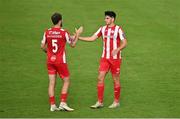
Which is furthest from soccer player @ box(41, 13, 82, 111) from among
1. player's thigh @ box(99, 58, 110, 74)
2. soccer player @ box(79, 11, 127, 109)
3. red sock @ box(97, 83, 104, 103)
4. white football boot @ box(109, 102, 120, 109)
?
white football boot @ box(109, 102, 120, 109)

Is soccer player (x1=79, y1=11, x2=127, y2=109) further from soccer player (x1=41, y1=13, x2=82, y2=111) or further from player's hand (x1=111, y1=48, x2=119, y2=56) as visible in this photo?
soccer player (x1=41, y1=13, x2=82, y2=111)

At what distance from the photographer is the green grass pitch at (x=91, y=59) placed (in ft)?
55.1

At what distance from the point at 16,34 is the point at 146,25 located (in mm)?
5319

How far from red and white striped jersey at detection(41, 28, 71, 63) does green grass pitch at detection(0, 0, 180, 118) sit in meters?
1.32

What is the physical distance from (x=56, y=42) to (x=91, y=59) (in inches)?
258

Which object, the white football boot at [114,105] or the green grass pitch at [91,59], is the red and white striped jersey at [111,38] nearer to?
the white football boot at [114,105]

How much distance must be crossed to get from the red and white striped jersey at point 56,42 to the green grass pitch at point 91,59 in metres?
1.32

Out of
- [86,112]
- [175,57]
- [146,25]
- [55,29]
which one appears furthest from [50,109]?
[146,25]

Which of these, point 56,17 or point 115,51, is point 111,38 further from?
point 56,17

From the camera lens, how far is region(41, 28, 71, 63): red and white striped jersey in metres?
15.9

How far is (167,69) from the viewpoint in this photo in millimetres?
20797

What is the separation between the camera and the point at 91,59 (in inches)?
880

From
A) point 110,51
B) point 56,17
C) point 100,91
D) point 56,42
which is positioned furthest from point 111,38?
point 56,17

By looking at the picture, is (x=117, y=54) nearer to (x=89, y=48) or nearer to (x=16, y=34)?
(x=89, y=48)
